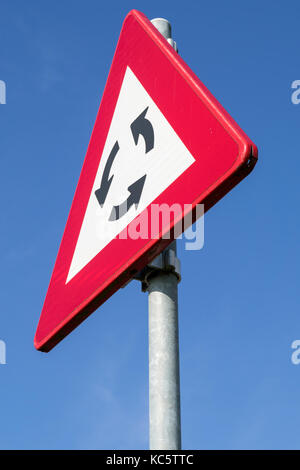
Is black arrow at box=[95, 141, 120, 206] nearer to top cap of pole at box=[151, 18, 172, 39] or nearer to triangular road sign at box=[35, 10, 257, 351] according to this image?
triangular road sign at box=[35, 10, 257, 351]

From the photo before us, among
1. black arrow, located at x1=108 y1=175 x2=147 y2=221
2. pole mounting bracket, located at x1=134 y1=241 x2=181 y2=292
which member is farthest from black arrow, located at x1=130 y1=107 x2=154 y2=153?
pole mounting bracket, located at x1=134 y1=241 x2=181 y2=292

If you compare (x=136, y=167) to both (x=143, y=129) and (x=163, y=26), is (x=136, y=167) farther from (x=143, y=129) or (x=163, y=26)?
(x=163, y=26)

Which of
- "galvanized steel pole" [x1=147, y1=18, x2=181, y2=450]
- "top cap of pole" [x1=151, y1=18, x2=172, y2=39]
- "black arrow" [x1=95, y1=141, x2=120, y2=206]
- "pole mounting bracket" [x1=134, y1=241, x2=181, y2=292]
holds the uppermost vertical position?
"top cap of pole" [x1=151, y1=18, x2=172, y2=39]

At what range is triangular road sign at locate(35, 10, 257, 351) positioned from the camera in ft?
6.55

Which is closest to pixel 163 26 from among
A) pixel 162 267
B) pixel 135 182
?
pixel 135 182

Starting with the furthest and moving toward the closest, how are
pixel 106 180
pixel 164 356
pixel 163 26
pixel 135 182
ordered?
1. pixel 163 26
2. pixel 106 180
3. pixel 135 182
4. pixel 164 356

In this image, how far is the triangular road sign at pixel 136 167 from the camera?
2.00 meters

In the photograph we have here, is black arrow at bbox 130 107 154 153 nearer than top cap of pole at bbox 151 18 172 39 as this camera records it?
Yes

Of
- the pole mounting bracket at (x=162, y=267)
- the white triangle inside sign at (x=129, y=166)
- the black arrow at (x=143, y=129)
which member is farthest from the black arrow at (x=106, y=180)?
the pole mounting bracket at (x=162, y=267)

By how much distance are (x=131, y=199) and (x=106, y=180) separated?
331 mm

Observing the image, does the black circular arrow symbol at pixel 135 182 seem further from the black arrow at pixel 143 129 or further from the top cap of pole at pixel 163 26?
the top cap of pole at pixel 163 26

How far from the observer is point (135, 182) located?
2322 mm
